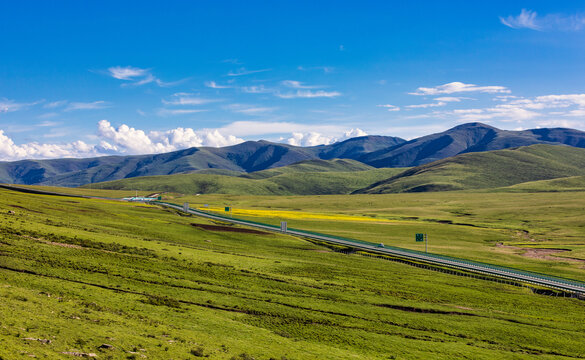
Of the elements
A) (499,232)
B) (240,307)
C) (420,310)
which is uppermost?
(240,307)

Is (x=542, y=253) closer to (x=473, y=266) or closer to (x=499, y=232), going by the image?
(x=473, y=266)

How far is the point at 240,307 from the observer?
4081cm

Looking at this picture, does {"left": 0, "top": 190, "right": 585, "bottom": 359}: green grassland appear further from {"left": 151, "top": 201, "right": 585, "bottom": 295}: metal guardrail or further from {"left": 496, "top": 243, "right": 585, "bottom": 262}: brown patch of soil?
{"left": 496, "top": 243, "right": 585, "bottom": 262}: brown patch of soil

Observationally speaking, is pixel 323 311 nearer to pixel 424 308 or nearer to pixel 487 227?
pixel 424 308

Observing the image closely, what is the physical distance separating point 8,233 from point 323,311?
44590 millimetres

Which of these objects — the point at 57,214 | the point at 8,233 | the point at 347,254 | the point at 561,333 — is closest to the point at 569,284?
the point at 561,333

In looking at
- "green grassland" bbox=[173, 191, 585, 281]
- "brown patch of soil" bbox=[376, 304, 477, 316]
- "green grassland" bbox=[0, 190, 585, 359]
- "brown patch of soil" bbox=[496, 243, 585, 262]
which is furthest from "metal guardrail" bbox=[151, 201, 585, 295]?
"brown patch of soil" bbox=[376, 304, 477, 316]

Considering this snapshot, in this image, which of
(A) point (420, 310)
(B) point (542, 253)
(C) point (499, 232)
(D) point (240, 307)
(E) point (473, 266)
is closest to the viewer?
Answer: (D) point (240, 307)

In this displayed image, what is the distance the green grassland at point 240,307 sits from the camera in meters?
29.3

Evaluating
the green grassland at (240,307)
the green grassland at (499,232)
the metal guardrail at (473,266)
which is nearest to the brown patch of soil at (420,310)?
the green grassland at (240,307)

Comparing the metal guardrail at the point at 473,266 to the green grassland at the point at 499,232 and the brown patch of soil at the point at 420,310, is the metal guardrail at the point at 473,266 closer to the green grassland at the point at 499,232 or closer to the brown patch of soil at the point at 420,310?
the green grassland at the point at 499,232

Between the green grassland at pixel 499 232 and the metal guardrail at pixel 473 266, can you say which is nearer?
the metal guardrail at pixel 473 266

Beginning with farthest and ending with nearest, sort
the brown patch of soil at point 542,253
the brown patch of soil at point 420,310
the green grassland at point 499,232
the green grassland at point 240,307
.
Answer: the green grassland at point 499,232 → the brown patch of soil at point 542,253 → the brown patch of soil at point 420,310 → the green grassland at point 240,307

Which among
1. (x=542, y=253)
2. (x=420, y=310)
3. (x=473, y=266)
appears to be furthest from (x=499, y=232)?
(x=420, y=310)
